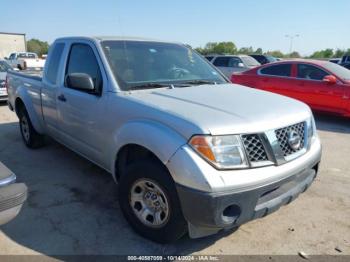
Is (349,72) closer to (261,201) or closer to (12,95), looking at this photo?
(261,201)

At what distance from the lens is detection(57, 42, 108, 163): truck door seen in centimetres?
346

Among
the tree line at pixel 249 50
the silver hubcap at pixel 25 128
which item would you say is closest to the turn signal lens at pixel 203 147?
the silver hubcap at pixel 25 128

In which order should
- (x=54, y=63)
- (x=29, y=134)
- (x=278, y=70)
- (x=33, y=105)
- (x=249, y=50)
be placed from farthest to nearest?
(x=249, y=50), (x=278, y=70), (x=29, y=134), (x=33, y=105), (x=54, y=63)

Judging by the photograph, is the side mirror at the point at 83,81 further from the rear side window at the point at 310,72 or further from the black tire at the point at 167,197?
the rear side window at the point at 310,72

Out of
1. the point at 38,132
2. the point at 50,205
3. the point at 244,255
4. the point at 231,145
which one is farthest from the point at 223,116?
the point at 38,132

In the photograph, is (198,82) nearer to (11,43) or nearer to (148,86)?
(148,86)

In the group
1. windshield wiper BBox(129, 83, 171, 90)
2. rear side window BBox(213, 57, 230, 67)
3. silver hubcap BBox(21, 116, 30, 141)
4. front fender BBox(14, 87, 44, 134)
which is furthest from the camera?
rear side window BBox(213, 57, 230, 67)

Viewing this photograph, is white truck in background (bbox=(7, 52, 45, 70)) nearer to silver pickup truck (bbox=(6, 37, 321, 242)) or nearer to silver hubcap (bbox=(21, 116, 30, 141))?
silver hubcap (bbox=(21, 116, 30, 141))

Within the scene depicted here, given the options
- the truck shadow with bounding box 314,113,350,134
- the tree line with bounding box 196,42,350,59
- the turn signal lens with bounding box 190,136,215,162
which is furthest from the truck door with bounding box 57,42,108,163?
the tree line with bounding box 196,42,350,59

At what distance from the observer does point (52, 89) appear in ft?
14.4

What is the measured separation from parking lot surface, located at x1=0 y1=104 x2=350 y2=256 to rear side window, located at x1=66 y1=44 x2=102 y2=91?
136 cm

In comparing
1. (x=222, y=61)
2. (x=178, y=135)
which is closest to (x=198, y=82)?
(x=178, y=135)

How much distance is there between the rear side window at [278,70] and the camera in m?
8.81

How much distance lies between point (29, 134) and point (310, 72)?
6739 millimetres
